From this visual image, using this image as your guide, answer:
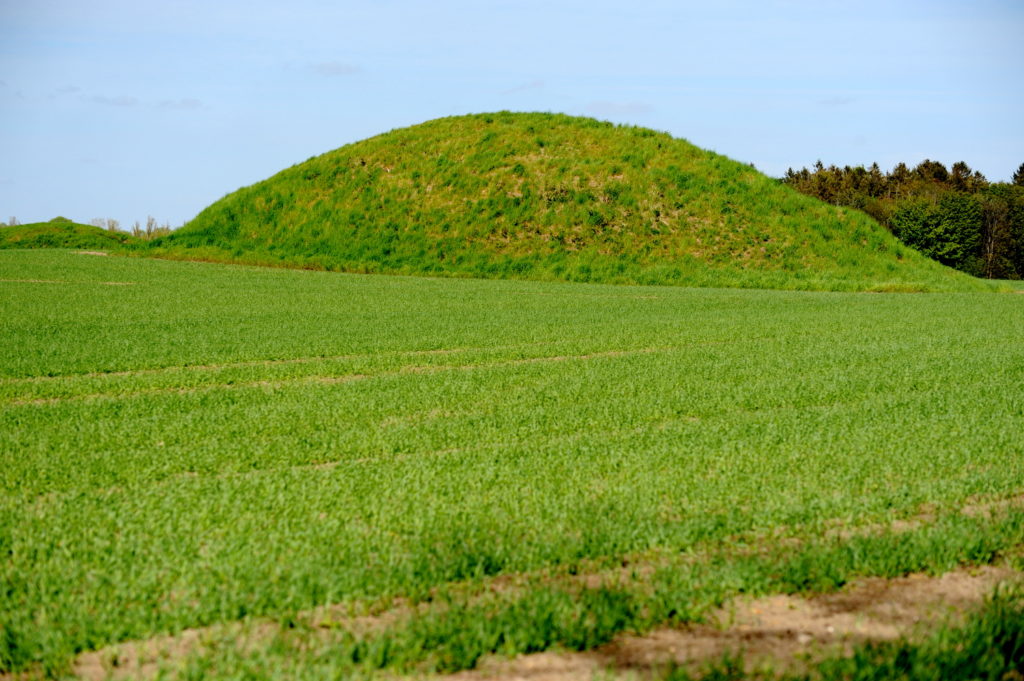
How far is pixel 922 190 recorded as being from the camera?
71375 mm

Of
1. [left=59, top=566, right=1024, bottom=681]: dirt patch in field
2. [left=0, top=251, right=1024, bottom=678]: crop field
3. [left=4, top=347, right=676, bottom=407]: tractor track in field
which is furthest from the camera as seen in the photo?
[left=4, top=347, right=676, bottom=407]: tractor track in field

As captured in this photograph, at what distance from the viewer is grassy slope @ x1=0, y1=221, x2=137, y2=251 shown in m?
37.2

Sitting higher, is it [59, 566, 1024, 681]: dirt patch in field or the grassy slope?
the grassy slope

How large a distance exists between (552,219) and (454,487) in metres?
28.6

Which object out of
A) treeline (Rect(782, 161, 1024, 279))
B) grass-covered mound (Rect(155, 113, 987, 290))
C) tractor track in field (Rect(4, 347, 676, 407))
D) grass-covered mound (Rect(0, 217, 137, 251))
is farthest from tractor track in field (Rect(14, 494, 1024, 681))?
treeline (Rect(782, 161, 1024, 279))

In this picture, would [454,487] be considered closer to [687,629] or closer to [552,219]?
[687,629]

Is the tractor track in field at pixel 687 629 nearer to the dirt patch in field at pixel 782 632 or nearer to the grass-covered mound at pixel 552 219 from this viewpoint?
the dirt patch in field at pixel 782 632

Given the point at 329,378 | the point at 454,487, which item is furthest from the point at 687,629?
the point at 329,378

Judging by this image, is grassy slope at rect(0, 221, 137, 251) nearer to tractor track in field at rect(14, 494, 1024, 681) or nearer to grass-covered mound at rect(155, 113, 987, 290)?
grass-covered mound at rect(155, 113, 987, 290)

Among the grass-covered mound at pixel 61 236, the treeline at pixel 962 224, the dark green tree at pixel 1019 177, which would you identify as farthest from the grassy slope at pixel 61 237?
the dark green tree at pixel 1019 177

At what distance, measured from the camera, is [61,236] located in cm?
3847

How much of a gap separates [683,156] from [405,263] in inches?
519

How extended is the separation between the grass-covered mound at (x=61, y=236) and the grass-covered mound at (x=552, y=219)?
4045 mm

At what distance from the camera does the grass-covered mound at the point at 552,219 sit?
30938mm
